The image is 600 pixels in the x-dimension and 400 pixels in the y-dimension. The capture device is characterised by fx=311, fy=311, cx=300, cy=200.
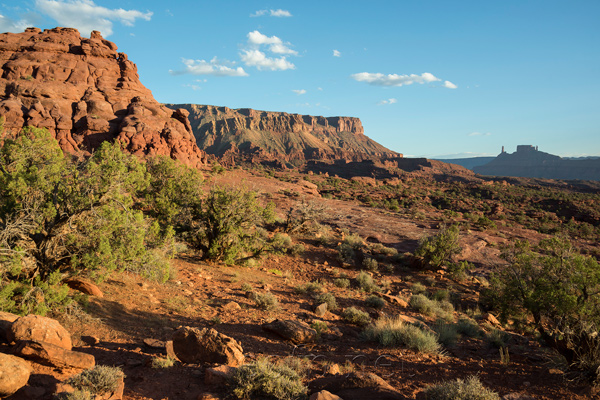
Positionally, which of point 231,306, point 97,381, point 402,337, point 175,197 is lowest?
point 231,306

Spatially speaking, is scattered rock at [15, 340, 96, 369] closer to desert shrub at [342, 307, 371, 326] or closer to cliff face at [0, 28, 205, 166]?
desert shrub at [342, 307, 371, 326]

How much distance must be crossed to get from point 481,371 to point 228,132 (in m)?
139

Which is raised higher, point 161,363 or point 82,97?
point 82,97

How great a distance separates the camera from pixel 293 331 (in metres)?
6.88

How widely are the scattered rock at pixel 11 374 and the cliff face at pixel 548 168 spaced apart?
18390 cm

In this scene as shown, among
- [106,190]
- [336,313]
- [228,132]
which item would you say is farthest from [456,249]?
[228,132]

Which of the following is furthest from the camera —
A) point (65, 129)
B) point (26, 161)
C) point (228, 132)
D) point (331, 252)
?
point (228, 132)

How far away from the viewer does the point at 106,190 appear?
6.47m

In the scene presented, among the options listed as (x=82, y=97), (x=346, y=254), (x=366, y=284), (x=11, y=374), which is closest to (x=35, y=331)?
(x=11, y=374)

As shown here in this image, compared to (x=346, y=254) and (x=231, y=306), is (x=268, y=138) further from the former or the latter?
(x=231, y=306)

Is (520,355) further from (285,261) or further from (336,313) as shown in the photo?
(285,261)

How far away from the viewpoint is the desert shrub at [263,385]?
13.6 ft

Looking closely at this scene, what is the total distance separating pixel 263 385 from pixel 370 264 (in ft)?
39.6

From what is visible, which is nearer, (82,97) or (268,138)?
(82,97)
